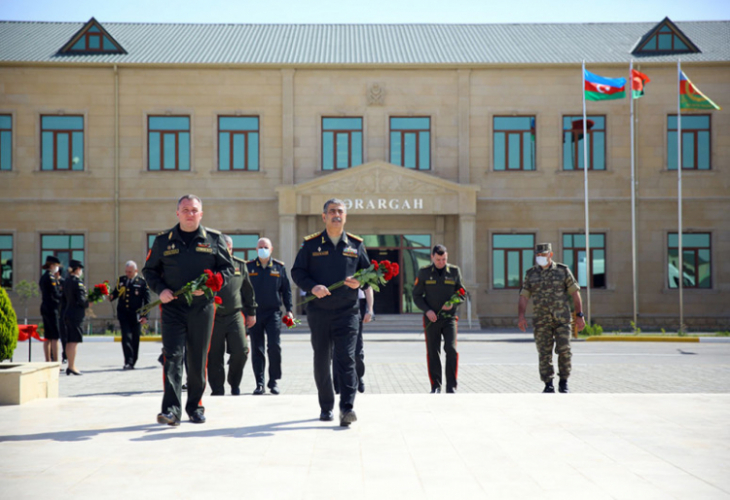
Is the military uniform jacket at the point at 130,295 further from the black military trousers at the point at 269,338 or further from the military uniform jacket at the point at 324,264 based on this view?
the military uniform jacket at the point at 324,264

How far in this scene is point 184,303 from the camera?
293 inches

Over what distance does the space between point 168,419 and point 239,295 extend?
2.73 meters

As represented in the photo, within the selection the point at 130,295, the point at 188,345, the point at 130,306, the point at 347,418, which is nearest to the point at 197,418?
the point at 188,345

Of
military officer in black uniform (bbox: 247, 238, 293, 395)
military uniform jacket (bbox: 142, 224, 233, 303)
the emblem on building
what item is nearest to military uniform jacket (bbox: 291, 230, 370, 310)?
military uniform jacket (bbox: 142, 224, 233, 303)

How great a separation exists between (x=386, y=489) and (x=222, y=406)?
12.2 feet

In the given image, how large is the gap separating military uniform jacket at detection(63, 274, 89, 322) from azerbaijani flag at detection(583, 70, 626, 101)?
17.9m

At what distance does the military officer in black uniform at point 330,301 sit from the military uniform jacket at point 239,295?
1772 mm

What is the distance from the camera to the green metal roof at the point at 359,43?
1217 inches

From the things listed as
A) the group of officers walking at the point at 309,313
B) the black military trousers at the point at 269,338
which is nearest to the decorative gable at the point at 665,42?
the group of officers walking at the point at 309,313

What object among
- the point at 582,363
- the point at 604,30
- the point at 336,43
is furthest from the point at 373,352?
the point at 604,30

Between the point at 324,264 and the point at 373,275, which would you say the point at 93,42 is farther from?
the point at 373,275

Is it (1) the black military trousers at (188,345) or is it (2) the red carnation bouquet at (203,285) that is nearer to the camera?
(2) the red carnation bouquet at (203,285)

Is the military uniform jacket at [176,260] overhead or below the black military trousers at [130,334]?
overhead

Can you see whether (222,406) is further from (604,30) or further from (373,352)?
(604,30)
